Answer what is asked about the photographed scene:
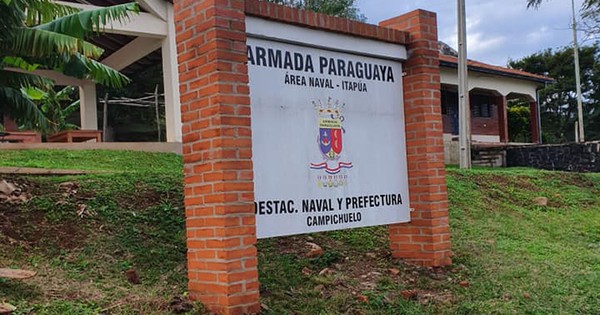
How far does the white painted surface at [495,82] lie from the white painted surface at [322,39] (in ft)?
52.0

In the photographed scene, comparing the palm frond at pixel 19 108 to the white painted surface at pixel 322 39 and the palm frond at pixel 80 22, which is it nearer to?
the palm frond at pixel 80 22

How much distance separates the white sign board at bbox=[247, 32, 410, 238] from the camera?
4.68 metres

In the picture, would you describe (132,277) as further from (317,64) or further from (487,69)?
(487,69)

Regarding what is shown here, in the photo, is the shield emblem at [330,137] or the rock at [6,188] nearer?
the shield emblem at [330,137]

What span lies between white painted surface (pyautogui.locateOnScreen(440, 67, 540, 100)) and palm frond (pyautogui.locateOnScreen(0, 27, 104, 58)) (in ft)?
54.2

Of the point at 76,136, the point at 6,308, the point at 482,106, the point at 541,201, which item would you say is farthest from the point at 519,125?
the point at 6,308

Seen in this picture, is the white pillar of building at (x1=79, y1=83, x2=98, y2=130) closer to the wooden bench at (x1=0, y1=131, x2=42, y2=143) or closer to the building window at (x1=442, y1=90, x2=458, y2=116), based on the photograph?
the wooden bench at (x1=0, y1=131, x2=42, y2=143)

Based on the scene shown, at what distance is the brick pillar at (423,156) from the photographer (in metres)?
5.85

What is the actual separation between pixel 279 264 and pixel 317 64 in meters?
1.91

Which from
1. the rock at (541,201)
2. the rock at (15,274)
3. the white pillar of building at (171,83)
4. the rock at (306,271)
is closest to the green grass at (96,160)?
the white pillar of building at (171,83)

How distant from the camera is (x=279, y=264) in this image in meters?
5.57

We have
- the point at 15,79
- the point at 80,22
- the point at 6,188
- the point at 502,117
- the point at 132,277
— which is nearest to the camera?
the point at 132,277

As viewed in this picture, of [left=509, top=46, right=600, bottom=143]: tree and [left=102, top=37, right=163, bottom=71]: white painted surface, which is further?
[left=509, top=46, right=600, bottom=143]: tree

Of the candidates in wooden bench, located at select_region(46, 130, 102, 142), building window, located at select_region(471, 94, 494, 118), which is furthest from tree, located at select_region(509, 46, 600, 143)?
wooden bench, located at select_region(46, 130, 102, 142)
